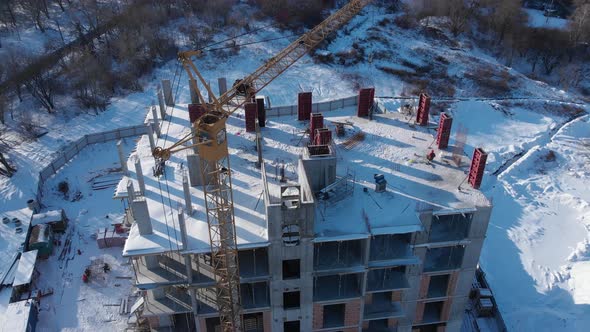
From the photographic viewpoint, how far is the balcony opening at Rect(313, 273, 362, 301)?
3103 centimetres

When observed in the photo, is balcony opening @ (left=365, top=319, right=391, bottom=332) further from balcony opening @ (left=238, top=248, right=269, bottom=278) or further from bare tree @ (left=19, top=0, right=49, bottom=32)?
bare tree @ (left=19, top=0, right=49, bottom=32)

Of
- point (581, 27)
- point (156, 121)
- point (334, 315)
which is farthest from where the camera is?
point (581, 27)

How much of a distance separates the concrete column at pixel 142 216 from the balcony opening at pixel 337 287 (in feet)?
38.0

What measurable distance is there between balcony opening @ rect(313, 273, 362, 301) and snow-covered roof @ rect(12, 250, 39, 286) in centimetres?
2835

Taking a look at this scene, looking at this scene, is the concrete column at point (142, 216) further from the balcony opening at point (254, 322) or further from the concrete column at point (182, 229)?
the balcony opening at point (254, 322)

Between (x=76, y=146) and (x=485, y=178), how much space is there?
55.2 m

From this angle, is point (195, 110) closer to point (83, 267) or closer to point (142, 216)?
point (142, 216)

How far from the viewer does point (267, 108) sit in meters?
42.1

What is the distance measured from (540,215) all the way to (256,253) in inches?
1600

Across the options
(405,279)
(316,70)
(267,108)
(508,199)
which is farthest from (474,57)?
(405,279)

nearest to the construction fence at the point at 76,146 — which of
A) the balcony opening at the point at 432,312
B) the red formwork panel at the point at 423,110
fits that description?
the red formwork panel at the point at 423,110

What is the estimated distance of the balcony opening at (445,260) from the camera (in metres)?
31.9

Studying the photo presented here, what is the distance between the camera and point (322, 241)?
91.5ft

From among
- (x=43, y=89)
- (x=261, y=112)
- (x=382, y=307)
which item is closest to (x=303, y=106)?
(x=261, y=112)
